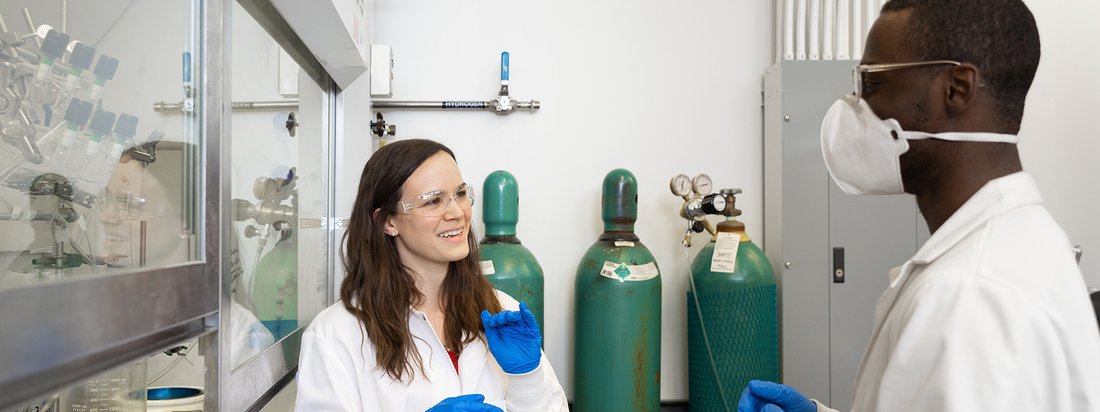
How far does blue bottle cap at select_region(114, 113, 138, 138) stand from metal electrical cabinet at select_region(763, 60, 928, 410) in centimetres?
225

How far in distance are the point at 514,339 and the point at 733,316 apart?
1.30m

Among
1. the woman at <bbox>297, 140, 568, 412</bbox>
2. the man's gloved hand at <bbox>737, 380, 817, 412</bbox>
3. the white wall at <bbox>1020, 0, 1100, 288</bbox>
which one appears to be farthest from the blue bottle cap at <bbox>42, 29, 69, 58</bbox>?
the white wall at <bbox>1020, 0, 1100, 288</bbox>

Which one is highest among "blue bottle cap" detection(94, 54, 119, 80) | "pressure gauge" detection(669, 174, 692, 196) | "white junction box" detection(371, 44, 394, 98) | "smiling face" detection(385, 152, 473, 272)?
"white junction box" detection(371, 44, 394, 98)

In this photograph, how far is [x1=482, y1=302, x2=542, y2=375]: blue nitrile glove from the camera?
4.30 ft

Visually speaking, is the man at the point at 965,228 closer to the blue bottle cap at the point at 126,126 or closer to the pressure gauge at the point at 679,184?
the blue bottle cap at the point at 126,126

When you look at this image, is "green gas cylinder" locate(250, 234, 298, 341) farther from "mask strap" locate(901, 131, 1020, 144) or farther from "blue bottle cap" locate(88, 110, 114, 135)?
"mask strap" locate(901, 131, 1020, 144)

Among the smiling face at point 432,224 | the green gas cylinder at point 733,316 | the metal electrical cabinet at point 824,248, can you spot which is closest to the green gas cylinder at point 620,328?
the green gas cylinder at point 733,316

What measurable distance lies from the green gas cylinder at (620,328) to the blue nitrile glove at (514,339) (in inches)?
41.4

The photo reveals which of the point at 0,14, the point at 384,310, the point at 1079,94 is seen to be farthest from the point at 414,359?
the point at 1079,94

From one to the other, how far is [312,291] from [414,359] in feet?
2.50

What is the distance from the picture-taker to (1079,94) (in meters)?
2.66

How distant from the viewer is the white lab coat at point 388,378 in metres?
1.28

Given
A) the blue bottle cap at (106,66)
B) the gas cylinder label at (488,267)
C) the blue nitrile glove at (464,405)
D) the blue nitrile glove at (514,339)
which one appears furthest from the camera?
the gas cylinder label at (488,267)

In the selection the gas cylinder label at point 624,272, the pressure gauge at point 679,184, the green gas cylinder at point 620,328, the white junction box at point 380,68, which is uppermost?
the white junction box at point 380,68
